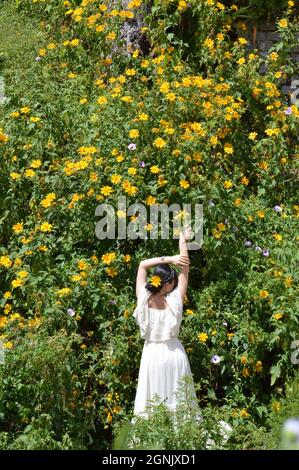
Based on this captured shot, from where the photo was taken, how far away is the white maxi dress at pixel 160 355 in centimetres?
454

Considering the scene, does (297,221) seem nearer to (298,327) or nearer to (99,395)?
(298,327)

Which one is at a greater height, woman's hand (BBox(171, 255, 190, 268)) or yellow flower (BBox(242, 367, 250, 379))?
woman's hand (BBox(171, 255, 190, 268))

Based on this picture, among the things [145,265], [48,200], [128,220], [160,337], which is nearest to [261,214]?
[128,220]

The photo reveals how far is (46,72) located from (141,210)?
1730 mm

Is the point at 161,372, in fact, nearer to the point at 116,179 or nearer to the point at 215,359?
the point at 215,359

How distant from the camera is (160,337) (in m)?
4.57

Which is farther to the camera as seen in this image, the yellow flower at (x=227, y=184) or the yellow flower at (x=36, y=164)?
the yellow flower at (x=227, y=184)

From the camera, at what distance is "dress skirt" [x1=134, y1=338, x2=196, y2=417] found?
4531 millimetres

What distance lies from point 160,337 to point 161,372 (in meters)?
0.19

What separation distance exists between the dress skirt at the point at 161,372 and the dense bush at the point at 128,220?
139 millimetres

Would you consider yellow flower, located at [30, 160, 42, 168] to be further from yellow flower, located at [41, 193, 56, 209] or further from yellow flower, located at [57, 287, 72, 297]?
yellow flower, located at [57, 287, 72, 297]

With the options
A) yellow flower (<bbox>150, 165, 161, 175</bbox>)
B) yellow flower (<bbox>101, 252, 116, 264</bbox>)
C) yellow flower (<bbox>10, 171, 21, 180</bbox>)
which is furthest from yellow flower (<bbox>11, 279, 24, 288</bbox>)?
yellow flower (<bbox>150, 165, 161, 175</bbox>)

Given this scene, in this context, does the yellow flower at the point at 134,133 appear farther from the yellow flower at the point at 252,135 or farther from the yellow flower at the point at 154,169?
the yellow flower at the point at 252,135

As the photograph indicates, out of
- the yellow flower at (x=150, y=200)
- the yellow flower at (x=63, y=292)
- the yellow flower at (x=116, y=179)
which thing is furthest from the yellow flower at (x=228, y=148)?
the yellow flower at (x=63, y=292)
